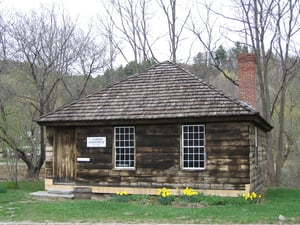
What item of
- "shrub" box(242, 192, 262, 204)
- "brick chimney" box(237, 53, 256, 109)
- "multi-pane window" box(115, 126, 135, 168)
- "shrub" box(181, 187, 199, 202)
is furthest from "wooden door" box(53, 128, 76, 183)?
"brick chimney" box(237, 53, 256, 109)

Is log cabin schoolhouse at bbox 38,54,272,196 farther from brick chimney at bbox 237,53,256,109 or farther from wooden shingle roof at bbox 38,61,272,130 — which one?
brick chimney at bbox 237,53,256,109

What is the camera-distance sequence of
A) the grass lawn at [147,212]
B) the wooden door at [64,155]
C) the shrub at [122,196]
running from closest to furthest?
the grass lawn at [147,212] → the shrub at [122,196] → the wooden door at [64,155]

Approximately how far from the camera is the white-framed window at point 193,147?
15844 millimetres

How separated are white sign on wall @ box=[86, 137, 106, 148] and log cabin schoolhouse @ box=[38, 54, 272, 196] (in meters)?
0.04

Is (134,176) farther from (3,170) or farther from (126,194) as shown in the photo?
(3,170)

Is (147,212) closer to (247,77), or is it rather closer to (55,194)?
(55,194)

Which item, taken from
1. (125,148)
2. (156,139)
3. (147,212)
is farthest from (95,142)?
(147,212)

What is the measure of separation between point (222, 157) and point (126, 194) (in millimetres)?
3665

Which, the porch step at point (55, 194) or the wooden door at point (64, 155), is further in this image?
the wooden door at point (64, 155)

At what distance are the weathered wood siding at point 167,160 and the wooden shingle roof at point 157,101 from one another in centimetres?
53

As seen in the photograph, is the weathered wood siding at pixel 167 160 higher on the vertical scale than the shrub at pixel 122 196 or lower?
higher

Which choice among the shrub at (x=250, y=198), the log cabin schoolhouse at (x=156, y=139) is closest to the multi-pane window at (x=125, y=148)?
the log cabin schoolhouse at (x=156, y=139)

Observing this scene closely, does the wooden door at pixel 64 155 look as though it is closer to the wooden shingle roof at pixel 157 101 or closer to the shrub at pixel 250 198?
the wooden shingle roof at pixel 157 101

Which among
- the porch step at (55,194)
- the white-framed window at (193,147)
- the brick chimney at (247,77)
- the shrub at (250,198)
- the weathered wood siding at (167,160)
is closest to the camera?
the shrub at (250,198)
